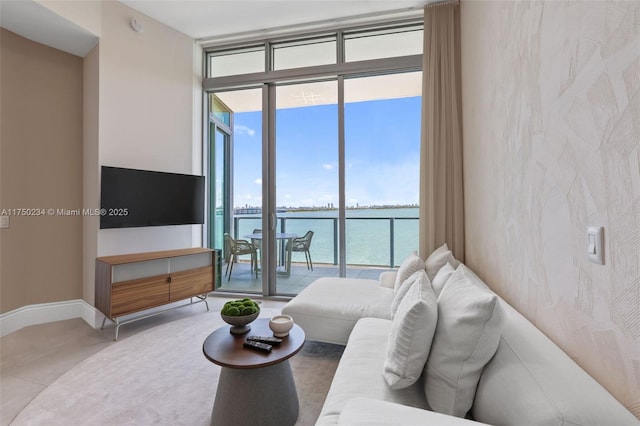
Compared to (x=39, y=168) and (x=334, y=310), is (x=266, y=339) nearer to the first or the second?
(x=334, y=310)

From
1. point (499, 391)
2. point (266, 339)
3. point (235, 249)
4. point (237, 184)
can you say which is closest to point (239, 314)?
point (266, 339)

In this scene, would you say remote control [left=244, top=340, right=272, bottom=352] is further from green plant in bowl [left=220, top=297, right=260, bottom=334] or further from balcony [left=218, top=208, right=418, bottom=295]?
balcony [left=218, top=208, right=418, bottom=295]

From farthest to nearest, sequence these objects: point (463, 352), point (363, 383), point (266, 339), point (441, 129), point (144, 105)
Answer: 1. point (144, 105)
2. point (441, 129)
3. point (266, 339)
4. point (363, 383)
5. point (463, 352)

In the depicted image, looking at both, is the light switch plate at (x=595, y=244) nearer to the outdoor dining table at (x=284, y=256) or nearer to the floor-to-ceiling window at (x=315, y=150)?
the floor-to-ceiling window at (x=315, y=150)

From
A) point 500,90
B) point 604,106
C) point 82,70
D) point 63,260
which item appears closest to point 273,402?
point 604,106

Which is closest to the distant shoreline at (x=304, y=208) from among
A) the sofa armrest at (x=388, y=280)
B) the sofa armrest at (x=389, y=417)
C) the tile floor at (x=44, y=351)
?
the sofa armrest at (x=388, y=280)

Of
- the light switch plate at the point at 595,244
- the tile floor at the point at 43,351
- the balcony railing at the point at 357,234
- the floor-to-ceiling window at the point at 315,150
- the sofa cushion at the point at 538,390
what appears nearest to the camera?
the sofa cushion at the point at 538,390

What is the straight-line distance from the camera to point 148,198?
322 centimetres

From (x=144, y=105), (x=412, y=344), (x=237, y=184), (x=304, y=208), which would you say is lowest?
(x=412, y=344)

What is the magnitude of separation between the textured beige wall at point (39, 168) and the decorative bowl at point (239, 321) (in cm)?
257

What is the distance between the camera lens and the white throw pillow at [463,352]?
1.02m

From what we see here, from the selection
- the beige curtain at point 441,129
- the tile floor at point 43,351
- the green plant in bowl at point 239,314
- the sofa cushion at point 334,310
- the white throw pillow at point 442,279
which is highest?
the beige curtain at point 441,129

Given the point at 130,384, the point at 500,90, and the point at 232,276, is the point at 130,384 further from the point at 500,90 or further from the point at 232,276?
the point at 500,90

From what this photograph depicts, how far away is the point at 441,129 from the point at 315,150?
4.88 feet
